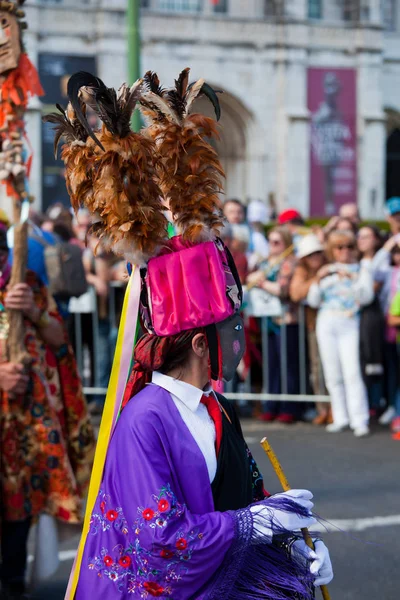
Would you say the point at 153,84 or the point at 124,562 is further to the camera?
the point at 153,84

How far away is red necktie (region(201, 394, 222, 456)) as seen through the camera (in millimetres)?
2729

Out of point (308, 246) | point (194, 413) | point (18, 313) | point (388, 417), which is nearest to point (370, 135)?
Result: point (308, 246)

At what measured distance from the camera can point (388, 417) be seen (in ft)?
31.0

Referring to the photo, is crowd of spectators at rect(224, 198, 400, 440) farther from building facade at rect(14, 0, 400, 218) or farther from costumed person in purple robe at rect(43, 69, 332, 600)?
building facade at rect(14, 0, 400, 218)

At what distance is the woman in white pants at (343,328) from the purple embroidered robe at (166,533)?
246 inches

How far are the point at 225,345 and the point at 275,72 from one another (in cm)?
2857

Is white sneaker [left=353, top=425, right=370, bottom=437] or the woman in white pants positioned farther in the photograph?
the woman in white pants

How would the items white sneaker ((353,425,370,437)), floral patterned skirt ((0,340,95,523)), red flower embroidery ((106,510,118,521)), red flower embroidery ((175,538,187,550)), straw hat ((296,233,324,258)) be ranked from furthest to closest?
straw hat ((296,233,324,258)) → white sneaker ((353,425,370,437)) → floral patterned skirt ((0,340,95,523)) → red flower embroidery ((106,510,118,521)) → red flower embroidery ((175,538,187,550))

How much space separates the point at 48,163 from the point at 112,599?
24.8m

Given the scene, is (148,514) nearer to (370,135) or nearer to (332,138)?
(332,138)

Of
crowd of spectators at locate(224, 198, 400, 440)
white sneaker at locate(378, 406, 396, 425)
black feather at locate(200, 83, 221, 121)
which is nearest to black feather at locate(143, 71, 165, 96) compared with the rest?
black feather at locate(200, 83, 221, 121)

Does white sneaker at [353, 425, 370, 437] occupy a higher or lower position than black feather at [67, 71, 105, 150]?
lower

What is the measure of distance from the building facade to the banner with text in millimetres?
31

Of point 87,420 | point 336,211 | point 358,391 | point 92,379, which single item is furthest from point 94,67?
point 87,420
